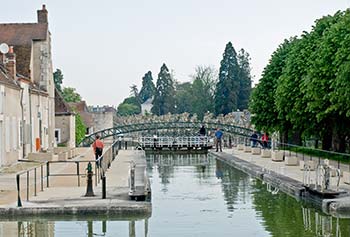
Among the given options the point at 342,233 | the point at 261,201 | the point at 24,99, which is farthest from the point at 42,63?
the point at 342,233

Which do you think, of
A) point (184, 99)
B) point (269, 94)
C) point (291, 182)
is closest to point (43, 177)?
point (291, 182)

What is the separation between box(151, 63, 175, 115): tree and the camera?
404ft

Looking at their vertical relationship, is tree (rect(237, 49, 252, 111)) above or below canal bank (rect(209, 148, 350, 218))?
above

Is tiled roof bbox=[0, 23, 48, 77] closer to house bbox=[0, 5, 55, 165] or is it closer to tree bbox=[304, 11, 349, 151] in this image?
house bbox=[0, 5, 55, 165]

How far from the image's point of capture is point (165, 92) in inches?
4843

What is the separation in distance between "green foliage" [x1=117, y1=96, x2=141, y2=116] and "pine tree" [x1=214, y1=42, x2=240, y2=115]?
67.1 metres

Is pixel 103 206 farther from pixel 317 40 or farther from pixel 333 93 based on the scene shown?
pixel 317 40

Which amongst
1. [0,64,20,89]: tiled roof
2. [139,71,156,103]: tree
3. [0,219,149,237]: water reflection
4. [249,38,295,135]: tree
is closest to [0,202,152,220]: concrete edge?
[0,219,149,237]: water reflection

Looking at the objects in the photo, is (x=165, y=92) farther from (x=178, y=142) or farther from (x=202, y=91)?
(x=178, y=142)

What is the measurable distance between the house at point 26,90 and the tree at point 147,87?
131 m

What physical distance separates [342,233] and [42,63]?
102ft

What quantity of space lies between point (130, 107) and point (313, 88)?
14160 cm

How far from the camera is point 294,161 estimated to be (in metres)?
35.3

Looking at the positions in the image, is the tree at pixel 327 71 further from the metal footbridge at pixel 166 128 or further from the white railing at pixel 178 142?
the metal footbridge at pixel 166 128
